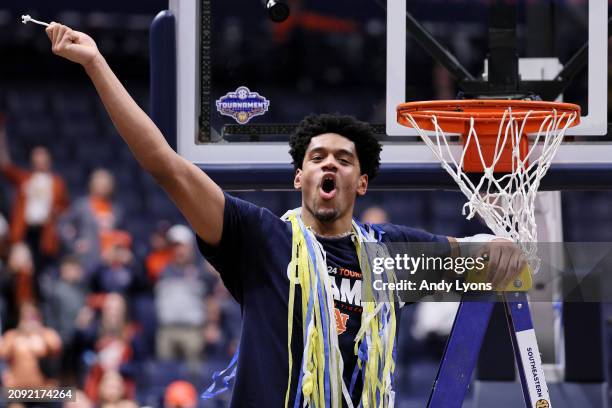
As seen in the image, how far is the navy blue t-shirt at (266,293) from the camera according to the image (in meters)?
2.72

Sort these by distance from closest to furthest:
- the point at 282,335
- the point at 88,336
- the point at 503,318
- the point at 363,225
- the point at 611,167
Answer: the point at 282,335 → the point at 363,225 → the point at 611,167 → the point at 503,318 → the point at 88,336

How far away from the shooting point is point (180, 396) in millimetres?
6898

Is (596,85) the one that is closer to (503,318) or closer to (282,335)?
(503,318)

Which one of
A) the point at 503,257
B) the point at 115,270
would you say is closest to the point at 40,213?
the point at 115,270

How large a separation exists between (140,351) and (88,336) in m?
0.47

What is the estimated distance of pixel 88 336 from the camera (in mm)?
7297

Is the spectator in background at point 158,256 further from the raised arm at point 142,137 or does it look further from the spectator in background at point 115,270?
the raised arm at point 142,137

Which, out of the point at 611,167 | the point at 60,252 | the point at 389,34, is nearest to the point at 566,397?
the point at 611,167

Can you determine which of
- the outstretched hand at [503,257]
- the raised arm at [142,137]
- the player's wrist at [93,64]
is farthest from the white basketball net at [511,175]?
the player's wrist at [93,64]

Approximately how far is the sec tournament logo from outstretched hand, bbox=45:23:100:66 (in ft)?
4.90

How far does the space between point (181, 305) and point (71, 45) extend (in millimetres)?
5194

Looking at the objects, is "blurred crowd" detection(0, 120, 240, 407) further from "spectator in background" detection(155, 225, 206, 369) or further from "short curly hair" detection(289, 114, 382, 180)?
"short curly hair" detection(289, 114, 382, 180)

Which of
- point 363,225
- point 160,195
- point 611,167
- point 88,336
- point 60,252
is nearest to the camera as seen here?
point 363,225

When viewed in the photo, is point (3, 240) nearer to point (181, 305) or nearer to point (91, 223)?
point (91, 223)
